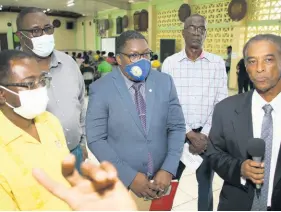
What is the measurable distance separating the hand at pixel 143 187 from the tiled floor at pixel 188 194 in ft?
3.92

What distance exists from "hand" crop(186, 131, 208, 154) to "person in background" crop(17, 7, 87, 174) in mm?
914

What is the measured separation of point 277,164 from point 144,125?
0.77 m

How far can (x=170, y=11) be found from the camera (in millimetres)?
11188

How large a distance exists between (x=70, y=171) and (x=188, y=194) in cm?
246

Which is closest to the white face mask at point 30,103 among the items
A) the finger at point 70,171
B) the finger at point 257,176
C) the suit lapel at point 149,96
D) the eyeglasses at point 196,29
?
the suit lapel at point 149,96

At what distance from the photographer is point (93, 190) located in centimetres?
62

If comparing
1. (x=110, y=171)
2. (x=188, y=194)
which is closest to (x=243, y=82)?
(x=188, y=194)

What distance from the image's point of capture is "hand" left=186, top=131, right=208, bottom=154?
2.04 metres

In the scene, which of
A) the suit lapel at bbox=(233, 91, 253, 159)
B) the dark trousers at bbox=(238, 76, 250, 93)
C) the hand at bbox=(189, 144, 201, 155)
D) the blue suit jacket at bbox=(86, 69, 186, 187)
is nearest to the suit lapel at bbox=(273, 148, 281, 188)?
the suit lapel at bbox=(233, 91, 253, 159)

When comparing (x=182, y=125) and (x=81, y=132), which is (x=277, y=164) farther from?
(x=81, y=132)

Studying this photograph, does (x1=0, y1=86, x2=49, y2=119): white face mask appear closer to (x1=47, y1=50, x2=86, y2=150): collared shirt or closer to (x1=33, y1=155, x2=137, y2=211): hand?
(x1=47, y1=50, x2=86, y2=150): collared shirt

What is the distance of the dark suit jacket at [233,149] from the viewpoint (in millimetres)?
1298

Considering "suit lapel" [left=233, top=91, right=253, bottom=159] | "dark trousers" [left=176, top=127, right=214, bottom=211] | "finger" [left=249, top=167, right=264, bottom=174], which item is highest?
"suit lapel" [left=233, top=91, right=253, bottom=159]

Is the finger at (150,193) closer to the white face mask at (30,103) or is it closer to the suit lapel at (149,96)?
the suit lapel at (149,96)
